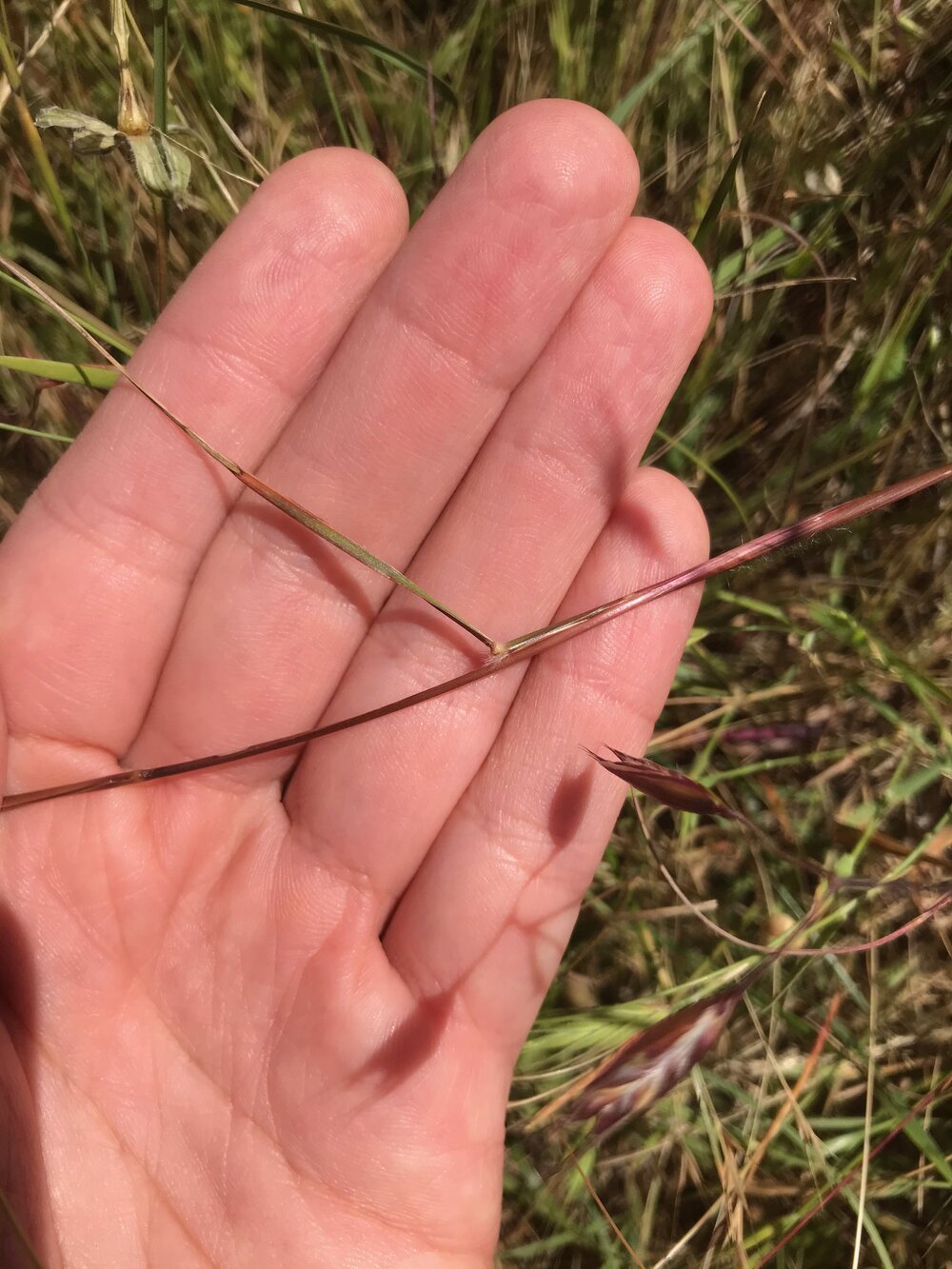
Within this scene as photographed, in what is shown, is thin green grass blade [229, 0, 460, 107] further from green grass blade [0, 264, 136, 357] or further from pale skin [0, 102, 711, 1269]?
green grass blade [0, 264, 136, 357]

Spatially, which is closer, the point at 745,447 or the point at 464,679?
the point at 464,679

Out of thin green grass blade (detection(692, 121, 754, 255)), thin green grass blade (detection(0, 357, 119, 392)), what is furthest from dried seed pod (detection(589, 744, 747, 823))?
thin green grass blade (detection(0, 357, 119, 392))

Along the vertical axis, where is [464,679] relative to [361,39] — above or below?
below

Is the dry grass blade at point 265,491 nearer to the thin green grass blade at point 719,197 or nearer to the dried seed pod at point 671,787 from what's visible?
the dried seed pod at point 671,787

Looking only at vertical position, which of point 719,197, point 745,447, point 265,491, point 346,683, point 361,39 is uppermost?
point 361,39

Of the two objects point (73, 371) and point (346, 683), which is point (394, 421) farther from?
point (73, 371)

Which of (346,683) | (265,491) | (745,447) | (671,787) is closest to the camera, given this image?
(671,787)

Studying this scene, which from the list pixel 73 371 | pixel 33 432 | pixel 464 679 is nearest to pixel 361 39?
pixel 73 371

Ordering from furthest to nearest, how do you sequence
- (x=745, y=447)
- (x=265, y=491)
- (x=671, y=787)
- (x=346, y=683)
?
(x=745, y=447) → (x=346, y=683) → (x=265, y=491) → (x=671, y=787)
